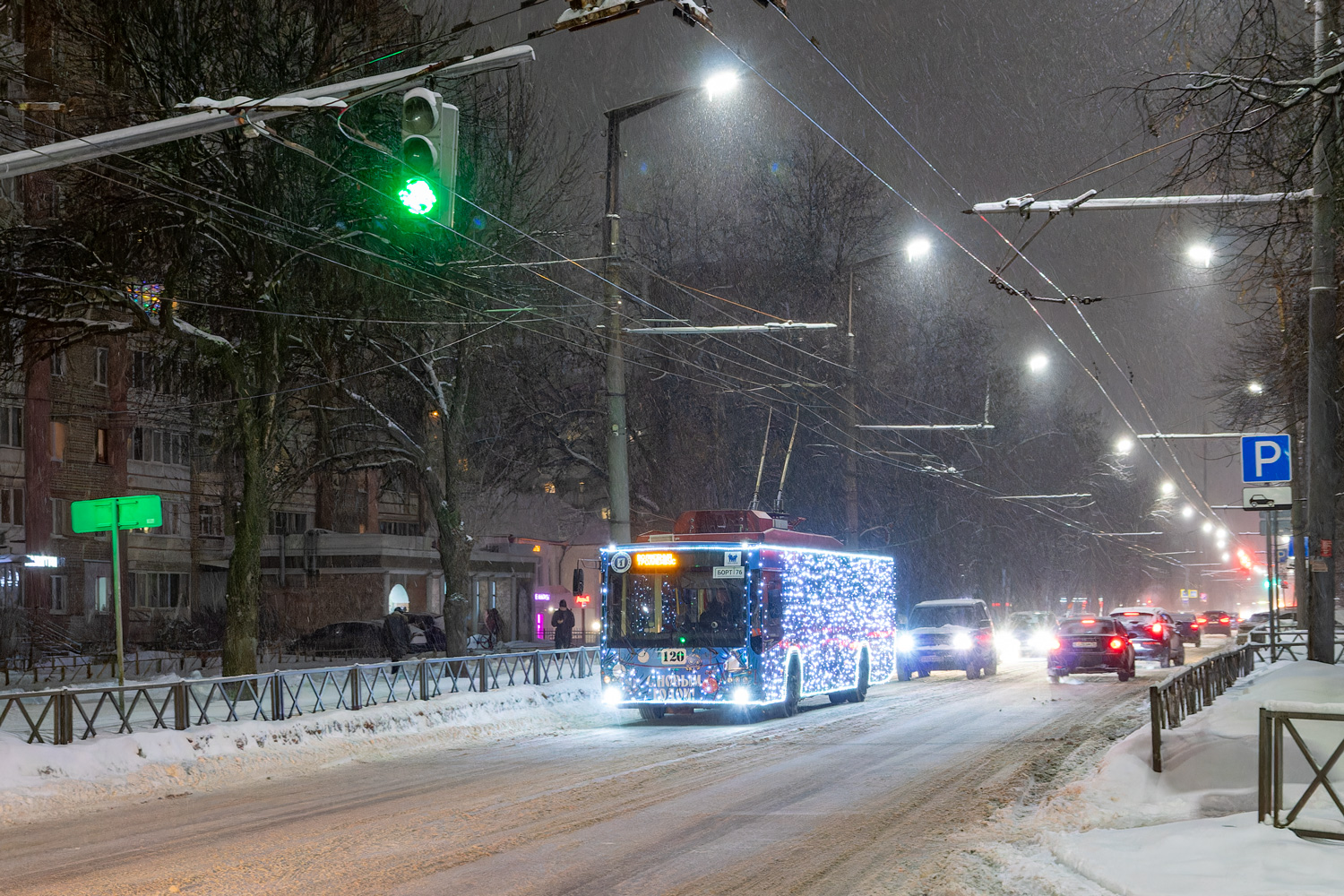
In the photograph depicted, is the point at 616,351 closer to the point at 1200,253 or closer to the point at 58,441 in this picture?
the point at 1200,253

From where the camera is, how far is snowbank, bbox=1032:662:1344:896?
25.2ft

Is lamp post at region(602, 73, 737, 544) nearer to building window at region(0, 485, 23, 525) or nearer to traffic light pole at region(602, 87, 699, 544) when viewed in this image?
traffic light pole at region(602, 87, 699, 544)

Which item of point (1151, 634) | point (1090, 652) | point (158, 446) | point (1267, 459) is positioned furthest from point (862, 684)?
point (158, 446)

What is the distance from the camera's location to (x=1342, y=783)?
9.80 m

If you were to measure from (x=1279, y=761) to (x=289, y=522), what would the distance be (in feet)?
192

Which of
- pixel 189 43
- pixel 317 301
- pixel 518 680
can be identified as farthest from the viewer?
pixel 518 680

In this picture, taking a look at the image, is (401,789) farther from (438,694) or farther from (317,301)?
(317,301)

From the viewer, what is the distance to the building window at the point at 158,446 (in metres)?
52.4

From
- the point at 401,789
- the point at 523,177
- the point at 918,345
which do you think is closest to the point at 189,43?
the point at 523,177

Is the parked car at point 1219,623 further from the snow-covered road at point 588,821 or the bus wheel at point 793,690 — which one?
the snow-covered road at point 588,821

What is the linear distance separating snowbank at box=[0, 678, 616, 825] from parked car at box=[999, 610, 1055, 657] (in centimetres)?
3456

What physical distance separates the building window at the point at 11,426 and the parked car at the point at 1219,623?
6227 centimetres

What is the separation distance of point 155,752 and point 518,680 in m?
11.7

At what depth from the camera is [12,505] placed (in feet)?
150
